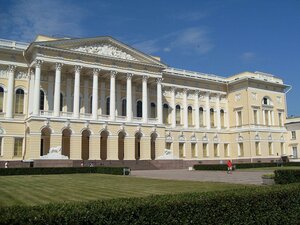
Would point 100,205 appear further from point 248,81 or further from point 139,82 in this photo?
point 248,81

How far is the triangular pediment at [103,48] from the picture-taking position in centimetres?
4669

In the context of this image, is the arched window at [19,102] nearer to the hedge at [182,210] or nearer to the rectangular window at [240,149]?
the rectangular window at [240,149]

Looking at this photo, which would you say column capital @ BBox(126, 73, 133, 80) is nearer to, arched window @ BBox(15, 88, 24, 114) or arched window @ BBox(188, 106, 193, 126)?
arched window @ BBox(15, 88, 24, 114)

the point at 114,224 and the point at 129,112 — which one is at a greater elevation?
the point at 129,112

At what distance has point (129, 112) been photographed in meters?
51.7

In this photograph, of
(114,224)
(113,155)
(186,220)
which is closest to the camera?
(114,224)

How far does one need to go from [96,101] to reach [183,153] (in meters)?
21.3

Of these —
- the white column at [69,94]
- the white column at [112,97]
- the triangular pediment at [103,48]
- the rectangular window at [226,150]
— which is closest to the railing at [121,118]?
the white column at [112,97]

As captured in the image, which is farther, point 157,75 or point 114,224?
point 157,75

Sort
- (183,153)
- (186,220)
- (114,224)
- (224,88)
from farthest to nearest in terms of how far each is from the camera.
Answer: (224,88) → (183,153) → (186,220) → (114,224)

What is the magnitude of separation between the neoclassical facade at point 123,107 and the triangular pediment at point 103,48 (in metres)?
0.15

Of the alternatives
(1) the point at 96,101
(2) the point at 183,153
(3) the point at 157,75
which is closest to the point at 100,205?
(1) the point at 96,101

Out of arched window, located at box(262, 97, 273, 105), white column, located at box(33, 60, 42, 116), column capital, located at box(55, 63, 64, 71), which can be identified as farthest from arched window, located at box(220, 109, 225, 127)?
white column, located at box(33, 60, 42, 116)

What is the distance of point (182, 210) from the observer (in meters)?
8.97
